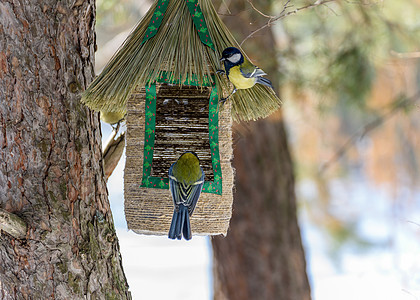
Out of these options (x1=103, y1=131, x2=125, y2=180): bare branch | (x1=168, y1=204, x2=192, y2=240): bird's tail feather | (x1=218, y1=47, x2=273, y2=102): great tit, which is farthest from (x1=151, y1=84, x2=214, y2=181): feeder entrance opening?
(x1=103, y1=131, x2=125, y2=180): bare branch

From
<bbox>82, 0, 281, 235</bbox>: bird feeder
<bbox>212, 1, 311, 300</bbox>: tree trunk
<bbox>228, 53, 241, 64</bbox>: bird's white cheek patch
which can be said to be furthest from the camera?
<bbox>212, 1, 311, 300</bbox>: tree trunk

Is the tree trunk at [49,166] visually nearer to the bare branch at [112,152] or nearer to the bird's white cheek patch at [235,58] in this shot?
the bare branch at [112,152]

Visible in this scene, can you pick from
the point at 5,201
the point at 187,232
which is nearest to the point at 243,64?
the point at 187,232

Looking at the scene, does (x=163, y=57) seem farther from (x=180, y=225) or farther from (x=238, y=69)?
(x=180, y=225)

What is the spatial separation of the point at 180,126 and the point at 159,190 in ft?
0.77

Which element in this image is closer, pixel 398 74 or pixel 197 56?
pixel 197 56

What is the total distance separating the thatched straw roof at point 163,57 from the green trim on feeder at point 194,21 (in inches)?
0.6

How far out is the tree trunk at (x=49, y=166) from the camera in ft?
6.21

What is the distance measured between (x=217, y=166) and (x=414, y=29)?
2484 millimetres

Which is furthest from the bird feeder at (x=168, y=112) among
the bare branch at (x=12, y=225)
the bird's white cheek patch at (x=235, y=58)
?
the bare branch at (x=12, y=225)

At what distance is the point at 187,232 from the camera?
1669 mm

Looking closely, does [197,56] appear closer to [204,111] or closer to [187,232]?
[204,111]

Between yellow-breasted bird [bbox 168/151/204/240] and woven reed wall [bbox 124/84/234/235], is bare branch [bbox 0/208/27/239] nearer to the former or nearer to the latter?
woven reed wall [bbox 124/84/234/235]

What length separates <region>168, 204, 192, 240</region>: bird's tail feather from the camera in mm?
1664
